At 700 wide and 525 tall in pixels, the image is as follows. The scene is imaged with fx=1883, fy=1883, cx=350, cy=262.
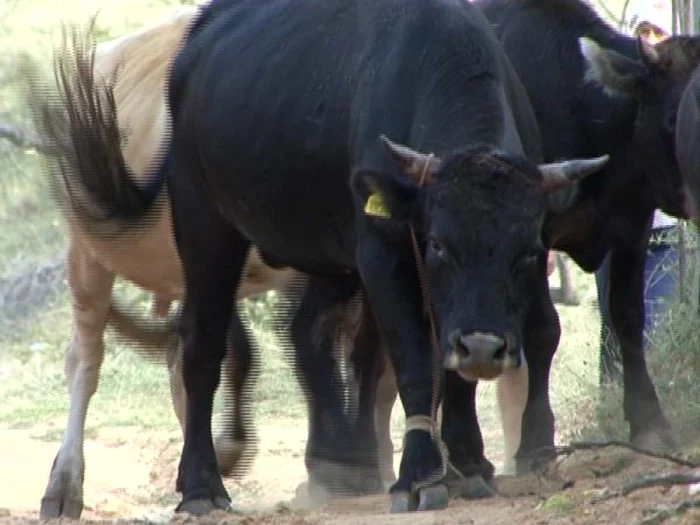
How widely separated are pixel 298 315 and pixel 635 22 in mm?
2209

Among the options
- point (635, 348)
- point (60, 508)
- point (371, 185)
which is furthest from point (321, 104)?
point (60, 508)

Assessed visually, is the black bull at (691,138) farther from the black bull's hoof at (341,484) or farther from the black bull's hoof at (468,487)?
the black bull's hoof at (341,484)

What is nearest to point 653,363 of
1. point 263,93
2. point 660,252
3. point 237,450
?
point 660,252

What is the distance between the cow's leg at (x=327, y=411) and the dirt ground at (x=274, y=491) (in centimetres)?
23

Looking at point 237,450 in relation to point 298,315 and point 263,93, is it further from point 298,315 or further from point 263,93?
point 263,93

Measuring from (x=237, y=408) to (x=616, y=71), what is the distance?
89.4 inches

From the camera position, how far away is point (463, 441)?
6293 mm

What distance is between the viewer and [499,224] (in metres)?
5.88

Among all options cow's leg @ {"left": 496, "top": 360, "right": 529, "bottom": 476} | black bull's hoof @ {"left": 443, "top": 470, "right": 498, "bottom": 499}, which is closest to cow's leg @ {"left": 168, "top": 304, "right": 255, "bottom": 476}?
cow's leg @ {"left": 496, "top": 360, "right": 529, "bottom": 476}

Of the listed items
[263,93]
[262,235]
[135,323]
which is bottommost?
[135,323]

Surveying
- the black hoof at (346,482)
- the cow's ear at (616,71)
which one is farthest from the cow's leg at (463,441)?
the cow's ear at (616,71)

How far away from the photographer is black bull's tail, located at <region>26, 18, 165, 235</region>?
778 cm

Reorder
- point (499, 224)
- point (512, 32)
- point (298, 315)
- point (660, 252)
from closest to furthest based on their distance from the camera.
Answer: point (499, 224) → point (512, 32) → point (298, 315) → point (660, 252)

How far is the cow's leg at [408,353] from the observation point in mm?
6113
